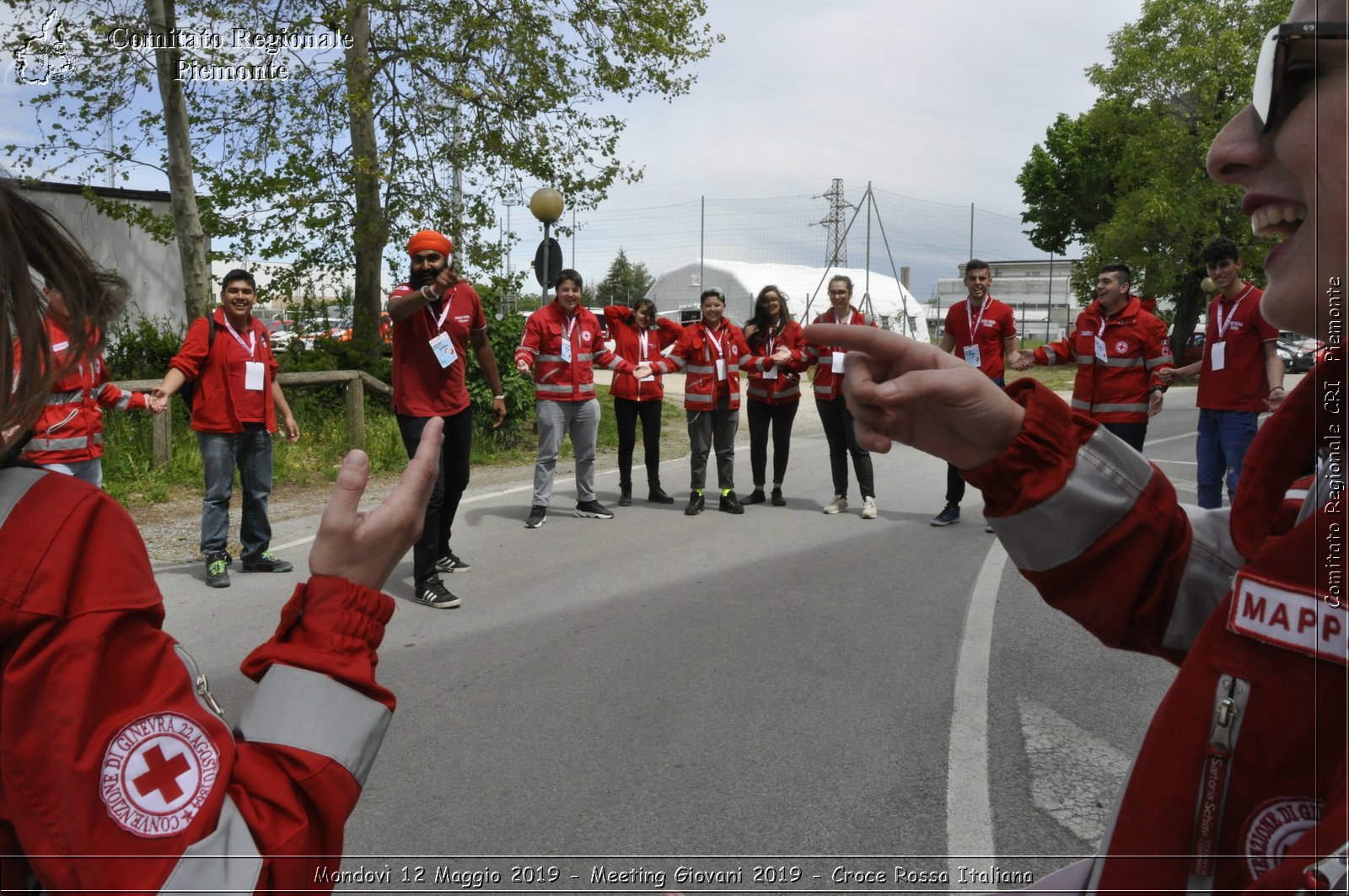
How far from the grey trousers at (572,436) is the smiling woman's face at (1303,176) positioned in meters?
7.81

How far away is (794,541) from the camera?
26.5 feet

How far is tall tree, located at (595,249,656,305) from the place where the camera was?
36.8 metres

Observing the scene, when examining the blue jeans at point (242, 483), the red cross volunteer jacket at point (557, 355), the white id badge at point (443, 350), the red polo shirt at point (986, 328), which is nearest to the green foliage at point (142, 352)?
the red cross volunteer jacket at point (557, 355)

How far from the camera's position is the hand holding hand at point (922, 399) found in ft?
4.36

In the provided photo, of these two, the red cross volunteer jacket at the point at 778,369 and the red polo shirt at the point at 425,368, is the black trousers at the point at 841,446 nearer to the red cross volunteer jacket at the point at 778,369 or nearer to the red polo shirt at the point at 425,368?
the red cross volunteer jacket at the point at 778,369

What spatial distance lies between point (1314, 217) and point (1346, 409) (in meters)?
0.20

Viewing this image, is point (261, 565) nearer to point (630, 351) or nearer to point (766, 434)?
point (630, 351)

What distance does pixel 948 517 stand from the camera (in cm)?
874

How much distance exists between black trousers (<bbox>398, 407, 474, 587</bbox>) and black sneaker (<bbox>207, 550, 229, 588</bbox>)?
1.31 meters

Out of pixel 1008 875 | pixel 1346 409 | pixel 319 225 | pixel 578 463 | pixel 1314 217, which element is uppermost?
pixel 319 225

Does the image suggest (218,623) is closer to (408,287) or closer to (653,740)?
(408,287)

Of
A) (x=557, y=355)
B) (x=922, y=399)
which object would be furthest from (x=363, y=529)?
(x=557, y=355)

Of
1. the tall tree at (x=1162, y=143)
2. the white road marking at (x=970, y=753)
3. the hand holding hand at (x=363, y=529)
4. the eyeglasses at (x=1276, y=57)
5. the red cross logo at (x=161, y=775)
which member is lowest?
the white road marking at (x=970, y=753)

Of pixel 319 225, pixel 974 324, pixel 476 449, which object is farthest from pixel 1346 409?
pixel 319 225
